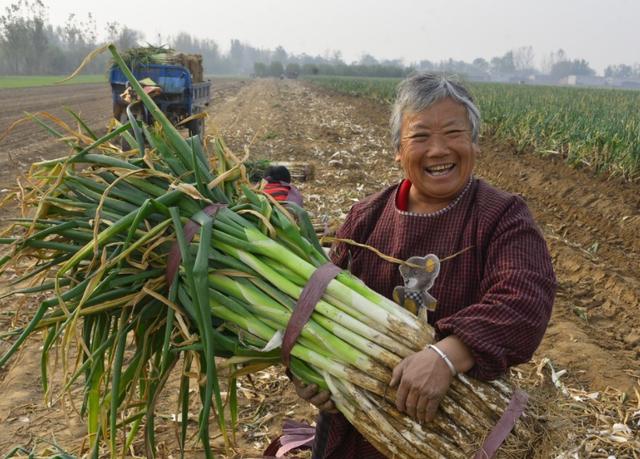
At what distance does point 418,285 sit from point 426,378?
1.35 ft

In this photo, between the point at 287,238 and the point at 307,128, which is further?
the point at 307,128

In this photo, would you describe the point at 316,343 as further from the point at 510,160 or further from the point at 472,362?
the point at 510,160

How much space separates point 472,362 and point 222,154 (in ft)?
2.98

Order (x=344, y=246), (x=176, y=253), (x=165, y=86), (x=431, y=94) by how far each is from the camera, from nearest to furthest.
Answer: (x=176, y=253), (x=431, y=94), (x=344, y=246), (x=165, y=86)

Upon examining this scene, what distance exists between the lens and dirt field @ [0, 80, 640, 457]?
9.91ft

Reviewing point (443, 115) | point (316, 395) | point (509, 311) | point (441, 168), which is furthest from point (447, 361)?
point (443, 115)

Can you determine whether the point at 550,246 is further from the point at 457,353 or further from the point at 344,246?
the point at 457,353

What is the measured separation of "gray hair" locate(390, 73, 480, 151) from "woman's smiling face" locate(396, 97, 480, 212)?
1 cm

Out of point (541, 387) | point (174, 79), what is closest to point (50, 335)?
point (541, 387)

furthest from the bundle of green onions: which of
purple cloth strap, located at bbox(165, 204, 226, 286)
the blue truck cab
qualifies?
the blue truck cab

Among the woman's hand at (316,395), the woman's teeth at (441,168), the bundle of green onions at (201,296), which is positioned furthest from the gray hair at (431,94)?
the woman's hand at (316,395)

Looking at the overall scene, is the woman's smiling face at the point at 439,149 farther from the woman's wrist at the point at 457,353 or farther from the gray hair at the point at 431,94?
the woman's wrist at the point at 457,353

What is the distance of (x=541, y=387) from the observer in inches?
61.9

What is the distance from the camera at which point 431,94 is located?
166cm
